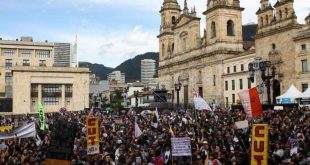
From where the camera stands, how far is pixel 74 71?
7400cm

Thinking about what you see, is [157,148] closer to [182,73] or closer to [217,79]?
[217,79]

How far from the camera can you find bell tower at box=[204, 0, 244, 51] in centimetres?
6260

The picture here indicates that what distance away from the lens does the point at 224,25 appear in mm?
62938

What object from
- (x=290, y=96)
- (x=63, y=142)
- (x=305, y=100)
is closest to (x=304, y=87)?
(x=290, y=96)

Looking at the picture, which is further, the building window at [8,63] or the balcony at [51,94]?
the building window at [8,63]

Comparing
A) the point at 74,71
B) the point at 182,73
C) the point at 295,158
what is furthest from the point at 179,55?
the point at 295,158

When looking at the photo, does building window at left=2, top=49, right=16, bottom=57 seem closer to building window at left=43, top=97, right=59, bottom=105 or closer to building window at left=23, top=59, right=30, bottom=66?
building window at left=23, top=59, right=30, bottom=66

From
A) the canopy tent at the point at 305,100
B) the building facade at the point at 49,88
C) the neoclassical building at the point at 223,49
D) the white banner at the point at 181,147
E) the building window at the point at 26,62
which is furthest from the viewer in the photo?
the building window at the point at 26,62

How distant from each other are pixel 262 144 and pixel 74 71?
65.8 m

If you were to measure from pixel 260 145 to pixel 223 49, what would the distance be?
173 feet

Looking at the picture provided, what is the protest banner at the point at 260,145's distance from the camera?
10.4 metres

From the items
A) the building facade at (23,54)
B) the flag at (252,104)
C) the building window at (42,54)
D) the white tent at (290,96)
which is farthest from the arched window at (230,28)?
the flag at (252,104)

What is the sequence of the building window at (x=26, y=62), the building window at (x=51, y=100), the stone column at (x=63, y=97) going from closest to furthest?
the building window at (x=51, y=100)
the stone column at (x=63, y=97)
the building window at (x=26, y=62)

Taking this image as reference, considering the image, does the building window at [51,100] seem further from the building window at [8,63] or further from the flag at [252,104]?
the flag at [252,104]
